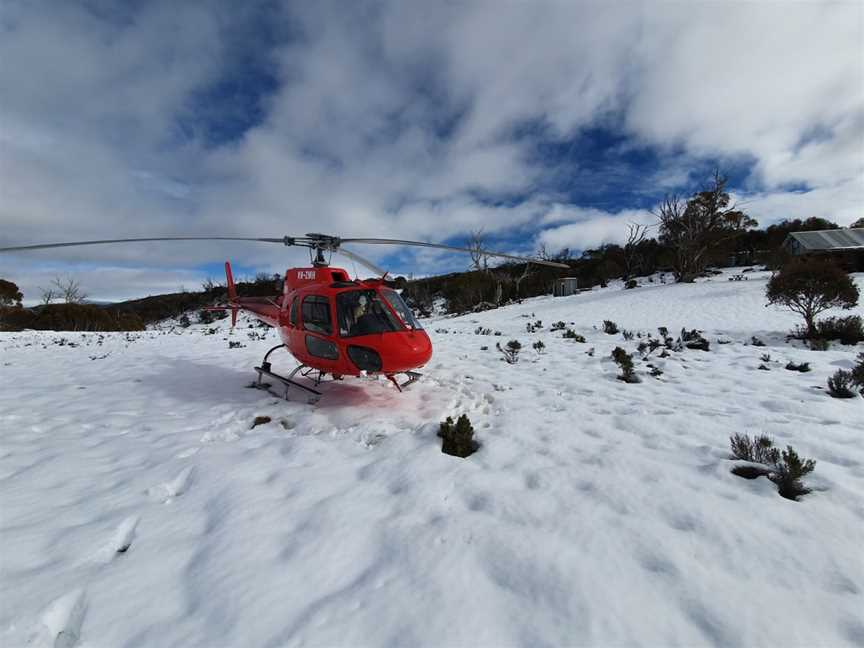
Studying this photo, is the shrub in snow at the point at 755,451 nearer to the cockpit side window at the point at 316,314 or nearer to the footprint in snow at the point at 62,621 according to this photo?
the cockpit side window at the point at 316,314

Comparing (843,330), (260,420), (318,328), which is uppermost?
(318,328)

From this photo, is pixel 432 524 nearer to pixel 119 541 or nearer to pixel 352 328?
pixel 119 541

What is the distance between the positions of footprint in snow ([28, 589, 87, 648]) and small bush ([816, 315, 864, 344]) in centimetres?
1408

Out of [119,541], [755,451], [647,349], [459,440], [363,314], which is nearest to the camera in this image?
[119,541]

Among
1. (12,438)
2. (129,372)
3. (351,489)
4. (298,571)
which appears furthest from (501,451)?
(129,372)

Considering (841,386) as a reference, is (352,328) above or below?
above

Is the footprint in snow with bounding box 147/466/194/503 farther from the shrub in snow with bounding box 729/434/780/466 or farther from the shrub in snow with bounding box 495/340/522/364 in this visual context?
the shrub in snow with bounding box 495/340/522/364

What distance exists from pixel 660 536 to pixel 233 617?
257 cm

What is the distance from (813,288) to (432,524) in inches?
511

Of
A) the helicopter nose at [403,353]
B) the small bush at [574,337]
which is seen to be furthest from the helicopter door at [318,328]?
the small bush at [574,337]

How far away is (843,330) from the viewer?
9.02 meters

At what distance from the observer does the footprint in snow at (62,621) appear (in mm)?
1742

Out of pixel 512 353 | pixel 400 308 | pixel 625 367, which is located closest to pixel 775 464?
pixel 625 367

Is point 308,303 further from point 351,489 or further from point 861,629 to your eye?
point 861,629
